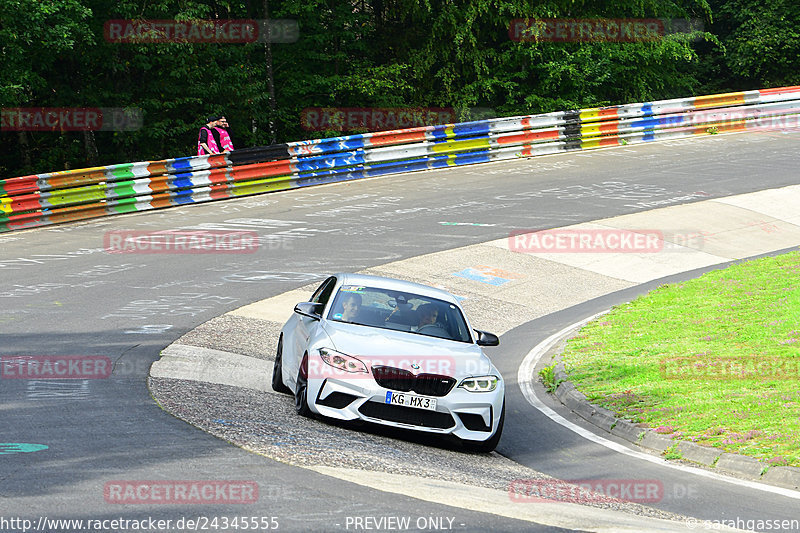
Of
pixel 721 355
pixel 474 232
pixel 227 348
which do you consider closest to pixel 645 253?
pixel 474 232

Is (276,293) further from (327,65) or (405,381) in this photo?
(327,65)

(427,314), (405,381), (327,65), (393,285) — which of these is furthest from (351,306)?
(327,65)

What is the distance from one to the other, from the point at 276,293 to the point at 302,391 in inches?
274

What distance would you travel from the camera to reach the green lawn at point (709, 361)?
1015 cm

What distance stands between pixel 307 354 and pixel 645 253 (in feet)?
43.5

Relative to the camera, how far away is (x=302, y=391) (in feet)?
32.3

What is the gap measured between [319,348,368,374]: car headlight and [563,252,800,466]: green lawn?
11.3ft

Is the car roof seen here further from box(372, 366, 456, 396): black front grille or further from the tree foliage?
the tree foliage

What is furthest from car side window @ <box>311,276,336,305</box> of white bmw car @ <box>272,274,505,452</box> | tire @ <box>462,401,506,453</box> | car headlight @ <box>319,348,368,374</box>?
tire @ <box>462,401,506,453</box>

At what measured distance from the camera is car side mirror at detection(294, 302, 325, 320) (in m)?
10.4

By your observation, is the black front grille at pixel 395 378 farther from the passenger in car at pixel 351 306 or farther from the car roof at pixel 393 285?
the car roof at pixel 393 285

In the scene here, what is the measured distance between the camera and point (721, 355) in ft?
42.2

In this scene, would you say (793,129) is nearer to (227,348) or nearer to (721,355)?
(721,355)

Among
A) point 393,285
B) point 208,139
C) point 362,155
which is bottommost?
point 393,285
